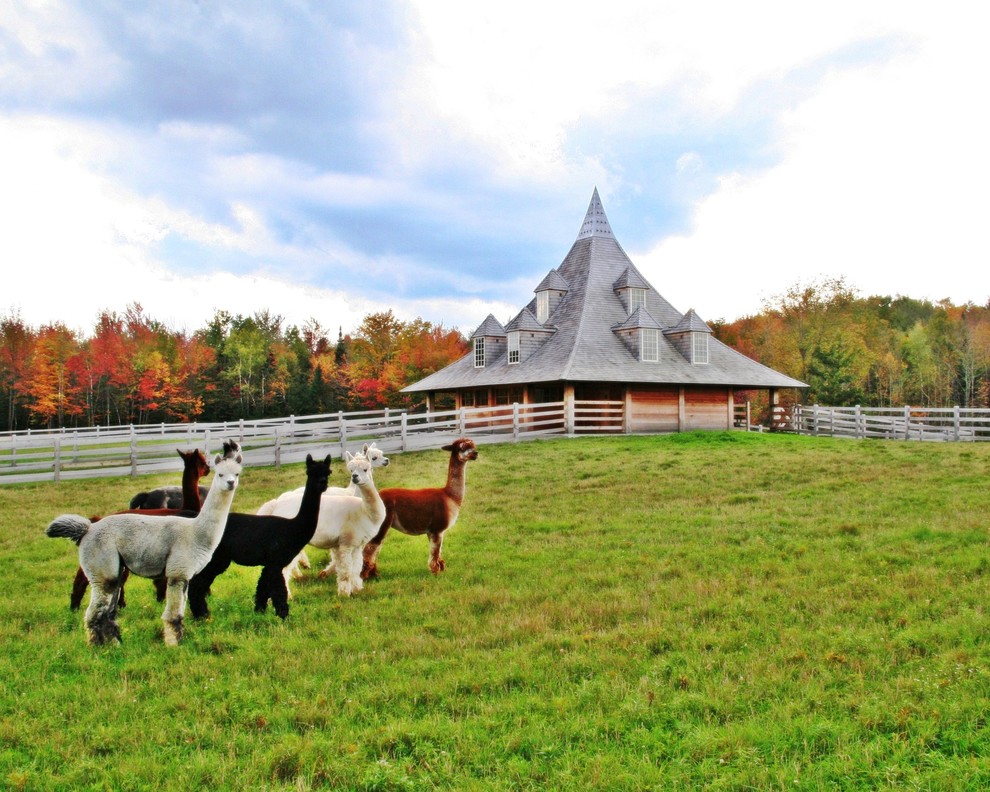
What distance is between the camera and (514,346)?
94.2ft

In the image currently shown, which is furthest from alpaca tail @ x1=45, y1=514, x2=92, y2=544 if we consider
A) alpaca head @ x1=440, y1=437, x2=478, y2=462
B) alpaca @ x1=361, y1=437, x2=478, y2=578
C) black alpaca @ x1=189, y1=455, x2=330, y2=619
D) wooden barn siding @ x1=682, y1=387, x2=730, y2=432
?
wooden barn siding @ x1=682, y1=387, x2=730, y2=432

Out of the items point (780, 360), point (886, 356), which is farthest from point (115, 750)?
point (886, 356)

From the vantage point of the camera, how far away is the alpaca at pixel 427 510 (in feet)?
26.5

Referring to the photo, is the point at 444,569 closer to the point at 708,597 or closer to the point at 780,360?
the point at 708,597

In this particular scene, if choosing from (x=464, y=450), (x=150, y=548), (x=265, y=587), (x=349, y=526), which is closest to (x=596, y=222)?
(x=464, y=450)

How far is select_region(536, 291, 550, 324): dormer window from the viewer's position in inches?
1219

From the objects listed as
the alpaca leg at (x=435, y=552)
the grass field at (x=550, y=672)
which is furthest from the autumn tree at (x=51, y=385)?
the alpaca leg at (x=435, y=552)

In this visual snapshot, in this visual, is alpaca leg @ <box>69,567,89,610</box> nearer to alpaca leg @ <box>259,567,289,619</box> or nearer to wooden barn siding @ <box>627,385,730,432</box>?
alpaca leg @ <box>259,567,289,619</box>

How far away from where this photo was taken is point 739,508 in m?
12.0

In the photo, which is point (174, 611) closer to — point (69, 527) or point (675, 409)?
point (69, 527)

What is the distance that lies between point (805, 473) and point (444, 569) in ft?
35.8

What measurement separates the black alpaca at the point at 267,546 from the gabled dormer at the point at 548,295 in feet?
81.6

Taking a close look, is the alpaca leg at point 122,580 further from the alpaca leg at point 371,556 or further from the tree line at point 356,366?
the tree line at point 356,366

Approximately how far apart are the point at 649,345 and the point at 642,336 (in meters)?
0.50
